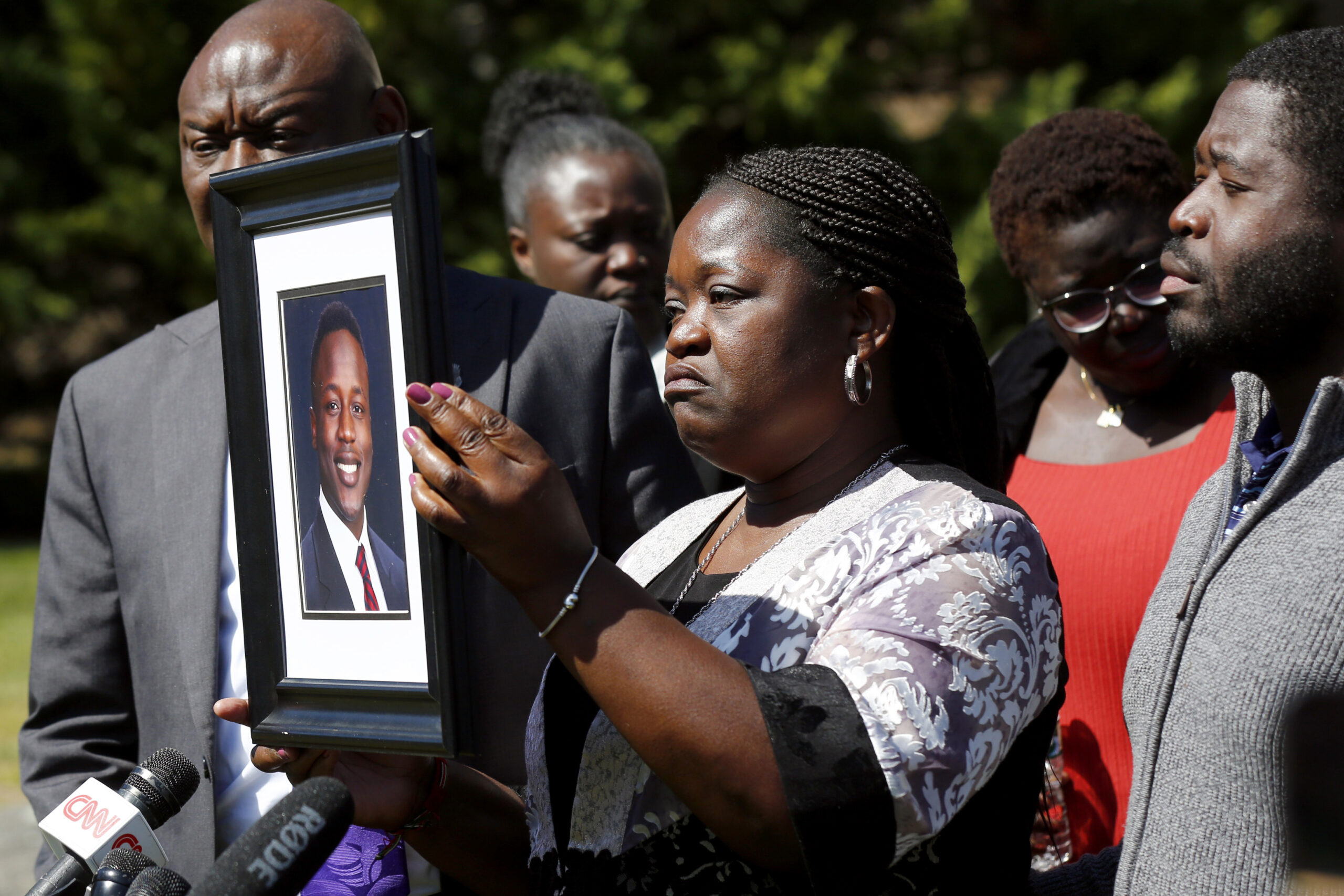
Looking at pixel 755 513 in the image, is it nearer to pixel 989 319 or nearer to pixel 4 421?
pixel 989 319

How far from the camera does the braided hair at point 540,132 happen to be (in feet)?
13.8

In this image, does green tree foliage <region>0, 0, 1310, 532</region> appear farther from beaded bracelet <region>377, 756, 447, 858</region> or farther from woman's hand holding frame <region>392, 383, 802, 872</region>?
woman's hand holding frame <region>392, 383, 802, 872</region>

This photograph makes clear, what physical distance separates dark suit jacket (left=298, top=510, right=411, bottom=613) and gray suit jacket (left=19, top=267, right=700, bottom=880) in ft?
2.14

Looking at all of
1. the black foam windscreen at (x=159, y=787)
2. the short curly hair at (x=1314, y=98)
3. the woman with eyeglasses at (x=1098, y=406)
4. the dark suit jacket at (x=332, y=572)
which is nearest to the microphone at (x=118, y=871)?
the black foam windscreen at (x=159, y=787)

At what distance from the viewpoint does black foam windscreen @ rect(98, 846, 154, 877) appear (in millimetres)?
1440

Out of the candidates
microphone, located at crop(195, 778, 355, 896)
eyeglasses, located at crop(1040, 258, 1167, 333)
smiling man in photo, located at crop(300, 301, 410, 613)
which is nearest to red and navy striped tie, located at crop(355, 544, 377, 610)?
smiling man in photo, located at crop(300, 301, 410, 613)

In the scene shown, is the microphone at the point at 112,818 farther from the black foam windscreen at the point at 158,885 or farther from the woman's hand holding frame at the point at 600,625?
the woman's hand holding frame at the point at 600,625

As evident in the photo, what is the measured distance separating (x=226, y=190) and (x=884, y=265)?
3.26 ft

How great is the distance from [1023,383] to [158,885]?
8.30 ft

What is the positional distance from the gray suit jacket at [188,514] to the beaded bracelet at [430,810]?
0.35 meters

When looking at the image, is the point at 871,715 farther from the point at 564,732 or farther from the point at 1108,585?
the point at 1108,585

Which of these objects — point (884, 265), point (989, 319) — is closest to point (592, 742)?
point (884, 265)

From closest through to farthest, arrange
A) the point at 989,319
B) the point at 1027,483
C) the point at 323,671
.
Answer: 1. the point at 323,671
2. the point at 1027,483
3. the point at 989,319

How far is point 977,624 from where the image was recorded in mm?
1528
